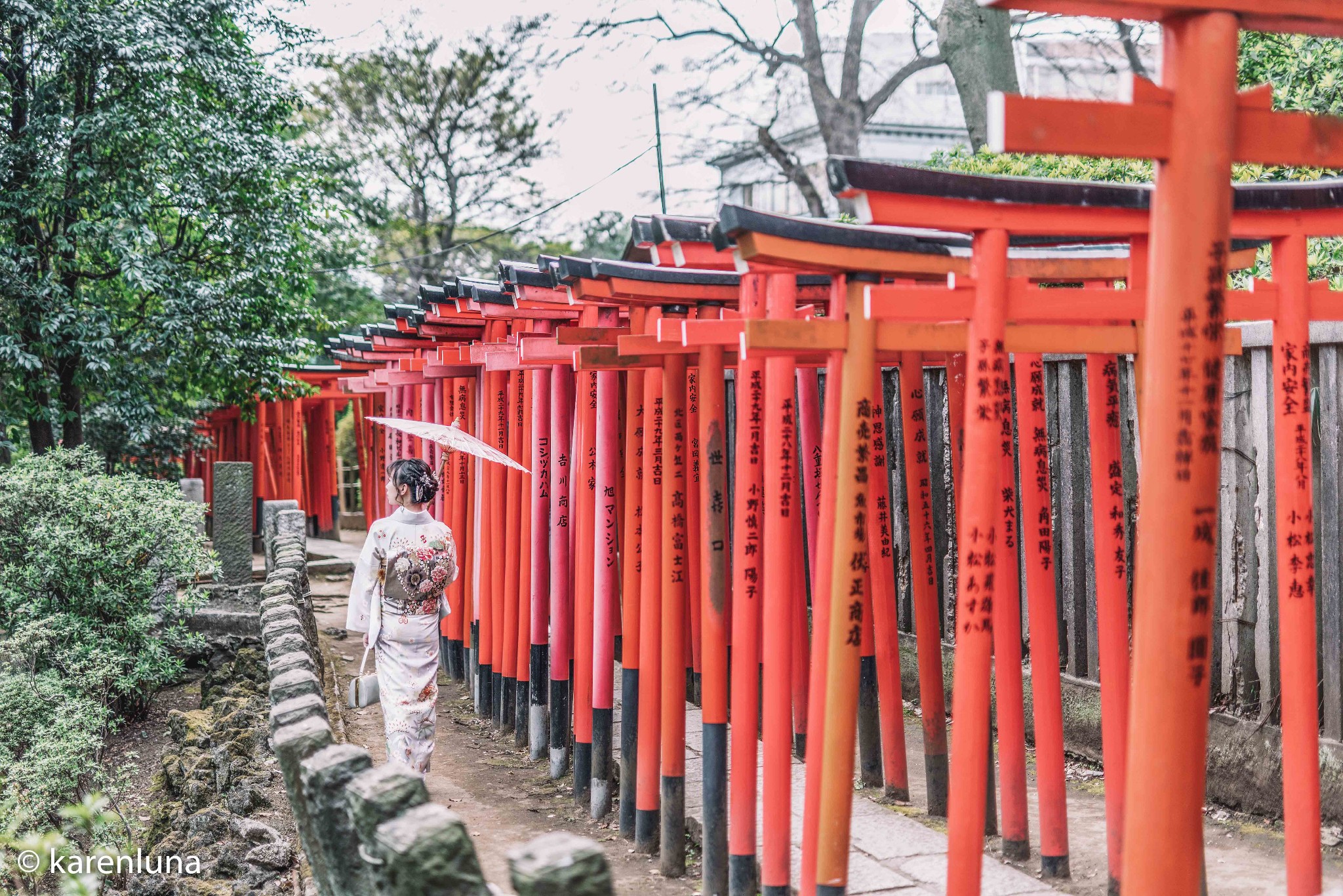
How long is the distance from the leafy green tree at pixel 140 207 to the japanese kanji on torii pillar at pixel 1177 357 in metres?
9.98

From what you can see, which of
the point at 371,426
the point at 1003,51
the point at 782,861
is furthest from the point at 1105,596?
the point at 371,426

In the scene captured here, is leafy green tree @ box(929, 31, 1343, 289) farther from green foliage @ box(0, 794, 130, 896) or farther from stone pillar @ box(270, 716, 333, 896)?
green foliage @ box(0, 794, 130, 896)

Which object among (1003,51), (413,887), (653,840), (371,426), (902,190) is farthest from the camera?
(371,426)

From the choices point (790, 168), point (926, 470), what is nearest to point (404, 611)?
point (926, 470)

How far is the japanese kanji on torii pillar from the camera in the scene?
2.60m

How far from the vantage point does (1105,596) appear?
4.08m

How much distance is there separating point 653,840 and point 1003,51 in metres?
11.1

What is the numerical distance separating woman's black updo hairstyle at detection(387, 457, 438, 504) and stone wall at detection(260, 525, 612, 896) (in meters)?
1.08

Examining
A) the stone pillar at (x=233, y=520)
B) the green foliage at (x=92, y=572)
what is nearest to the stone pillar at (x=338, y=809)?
the green foliage at (x=92, y=572)

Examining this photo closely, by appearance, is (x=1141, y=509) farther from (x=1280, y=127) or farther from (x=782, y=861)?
(x=782, y=861)

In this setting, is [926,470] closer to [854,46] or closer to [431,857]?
[431,857]

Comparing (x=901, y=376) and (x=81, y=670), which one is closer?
(x=901, y=376)

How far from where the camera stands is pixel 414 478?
234 inches

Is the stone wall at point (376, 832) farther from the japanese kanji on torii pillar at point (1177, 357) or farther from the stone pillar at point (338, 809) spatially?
the japanese kanji on torii pillar at point (1177, 357)
